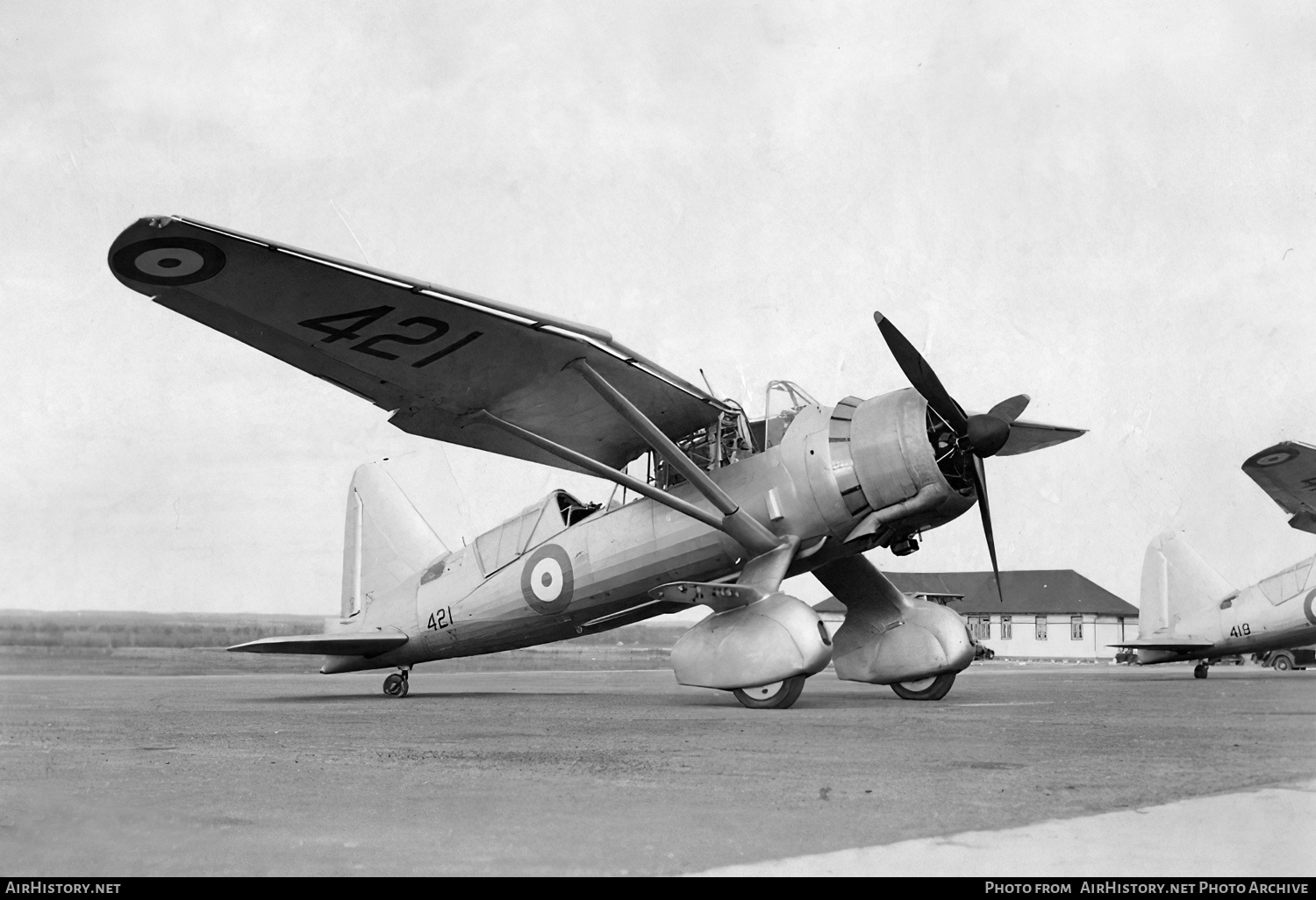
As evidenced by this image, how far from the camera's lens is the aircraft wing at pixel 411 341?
823cm

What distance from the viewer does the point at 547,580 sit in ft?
41.5

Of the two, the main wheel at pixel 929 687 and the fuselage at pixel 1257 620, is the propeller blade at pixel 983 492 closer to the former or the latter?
the main wheel at pixel 929 687

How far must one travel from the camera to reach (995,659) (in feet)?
162

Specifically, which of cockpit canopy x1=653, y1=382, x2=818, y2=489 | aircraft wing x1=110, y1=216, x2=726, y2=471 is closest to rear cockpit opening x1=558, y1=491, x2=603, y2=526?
aircraft wing x1=110, y1=216, x2=726, y2=471

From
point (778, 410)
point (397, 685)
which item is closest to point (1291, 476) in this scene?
point (778, 410)

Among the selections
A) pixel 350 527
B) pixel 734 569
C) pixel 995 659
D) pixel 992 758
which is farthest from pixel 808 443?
pixel 995 659

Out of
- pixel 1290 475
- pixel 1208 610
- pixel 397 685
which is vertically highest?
pixel 1290 475

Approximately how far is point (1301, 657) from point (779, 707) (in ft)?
89.3

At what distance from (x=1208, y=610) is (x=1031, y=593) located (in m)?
30.0

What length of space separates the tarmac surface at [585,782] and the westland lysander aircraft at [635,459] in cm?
138

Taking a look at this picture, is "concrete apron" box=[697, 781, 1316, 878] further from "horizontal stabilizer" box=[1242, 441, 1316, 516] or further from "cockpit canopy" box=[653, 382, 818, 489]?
"horizontal stabilizer" box=[1242, 441, 1316, 516]

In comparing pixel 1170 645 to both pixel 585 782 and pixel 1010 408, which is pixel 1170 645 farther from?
pixel 585 782

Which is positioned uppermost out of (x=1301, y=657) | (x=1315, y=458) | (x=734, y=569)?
(x=1315, y=458)
